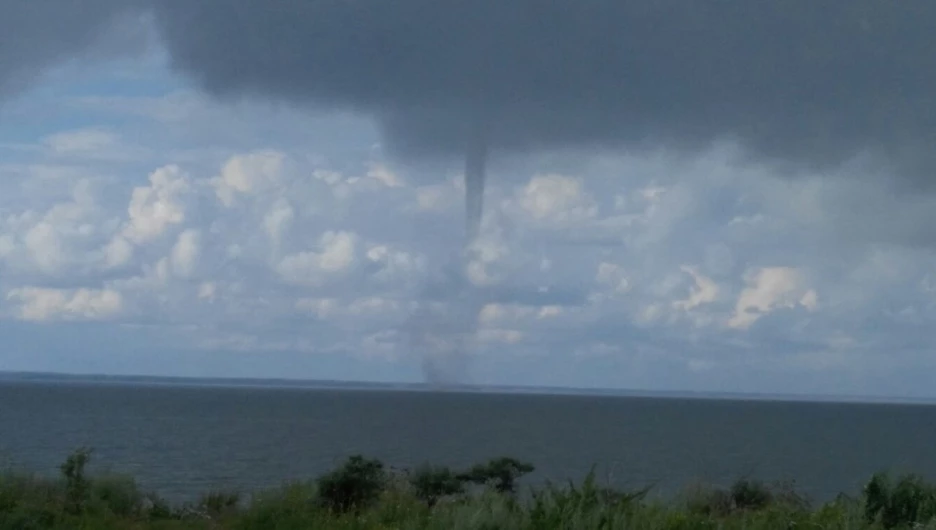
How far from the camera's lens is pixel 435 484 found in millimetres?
21719

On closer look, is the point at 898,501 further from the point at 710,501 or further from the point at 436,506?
the point at 436,506

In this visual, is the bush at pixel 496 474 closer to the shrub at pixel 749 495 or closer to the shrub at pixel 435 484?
the shrub at pixel 435 484

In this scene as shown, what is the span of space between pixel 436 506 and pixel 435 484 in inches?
207

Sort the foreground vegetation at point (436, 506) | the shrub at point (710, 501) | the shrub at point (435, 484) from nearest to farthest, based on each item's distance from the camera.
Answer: the foreground vegetation at point (436, 506) → the shrub at point (710, 501) → the shrub at point (435, 484)

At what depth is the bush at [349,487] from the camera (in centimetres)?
1967

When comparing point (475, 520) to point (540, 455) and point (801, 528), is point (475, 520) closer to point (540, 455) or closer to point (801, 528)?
point (801, 528)

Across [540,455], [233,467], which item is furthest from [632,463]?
[233,467]

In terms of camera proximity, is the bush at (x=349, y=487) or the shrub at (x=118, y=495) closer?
Result: the shrub at (x=118, y=495)

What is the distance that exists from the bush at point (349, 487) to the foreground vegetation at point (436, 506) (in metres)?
0.02

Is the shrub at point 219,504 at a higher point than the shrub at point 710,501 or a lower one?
lower

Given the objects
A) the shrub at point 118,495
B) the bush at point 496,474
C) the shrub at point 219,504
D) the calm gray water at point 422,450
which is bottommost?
the calm gray water at point 422,450

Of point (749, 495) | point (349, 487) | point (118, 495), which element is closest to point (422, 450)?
point (749, 495)

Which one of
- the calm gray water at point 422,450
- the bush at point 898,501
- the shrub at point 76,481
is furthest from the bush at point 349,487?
the calm gray water at point 422,450

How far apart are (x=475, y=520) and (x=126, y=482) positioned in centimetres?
1016
